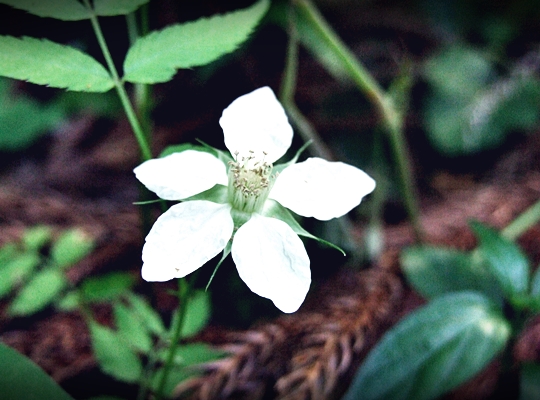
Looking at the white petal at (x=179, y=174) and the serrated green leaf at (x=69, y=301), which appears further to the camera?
the serrated green leaf at (x=69, y=301)

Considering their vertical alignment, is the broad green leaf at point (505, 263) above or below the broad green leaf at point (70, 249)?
below

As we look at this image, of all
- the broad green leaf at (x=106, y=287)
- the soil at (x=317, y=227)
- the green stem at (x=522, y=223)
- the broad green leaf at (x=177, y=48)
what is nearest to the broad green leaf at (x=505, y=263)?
the soil at (x=317, y=227)

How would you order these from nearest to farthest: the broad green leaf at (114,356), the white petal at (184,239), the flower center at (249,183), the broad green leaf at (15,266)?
the white petal at (184,239) < the flower center at (249,183) < the broad green leaf at (114,356) < the broad green leaf at (15,266)

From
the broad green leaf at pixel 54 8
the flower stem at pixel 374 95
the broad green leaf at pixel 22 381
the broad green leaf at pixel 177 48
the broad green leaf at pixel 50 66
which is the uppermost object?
the broad green leaf at pixel 54 8

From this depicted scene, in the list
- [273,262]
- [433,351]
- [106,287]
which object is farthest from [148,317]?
[433,351]

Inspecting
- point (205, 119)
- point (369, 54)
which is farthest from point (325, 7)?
point (205, 119)

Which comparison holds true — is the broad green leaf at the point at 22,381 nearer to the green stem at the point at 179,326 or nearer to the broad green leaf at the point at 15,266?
the green stem at the point at 179,326

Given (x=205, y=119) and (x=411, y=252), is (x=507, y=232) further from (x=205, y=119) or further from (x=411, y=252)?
(x=205, y=119)

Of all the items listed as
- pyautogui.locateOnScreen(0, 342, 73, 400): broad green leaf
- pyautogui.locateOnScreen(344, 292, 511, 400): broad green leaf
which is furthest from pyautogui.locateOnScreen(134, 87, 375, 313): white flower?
pyautogui.locateOnScreen(344, 292, 511, 400): broad green leaf
